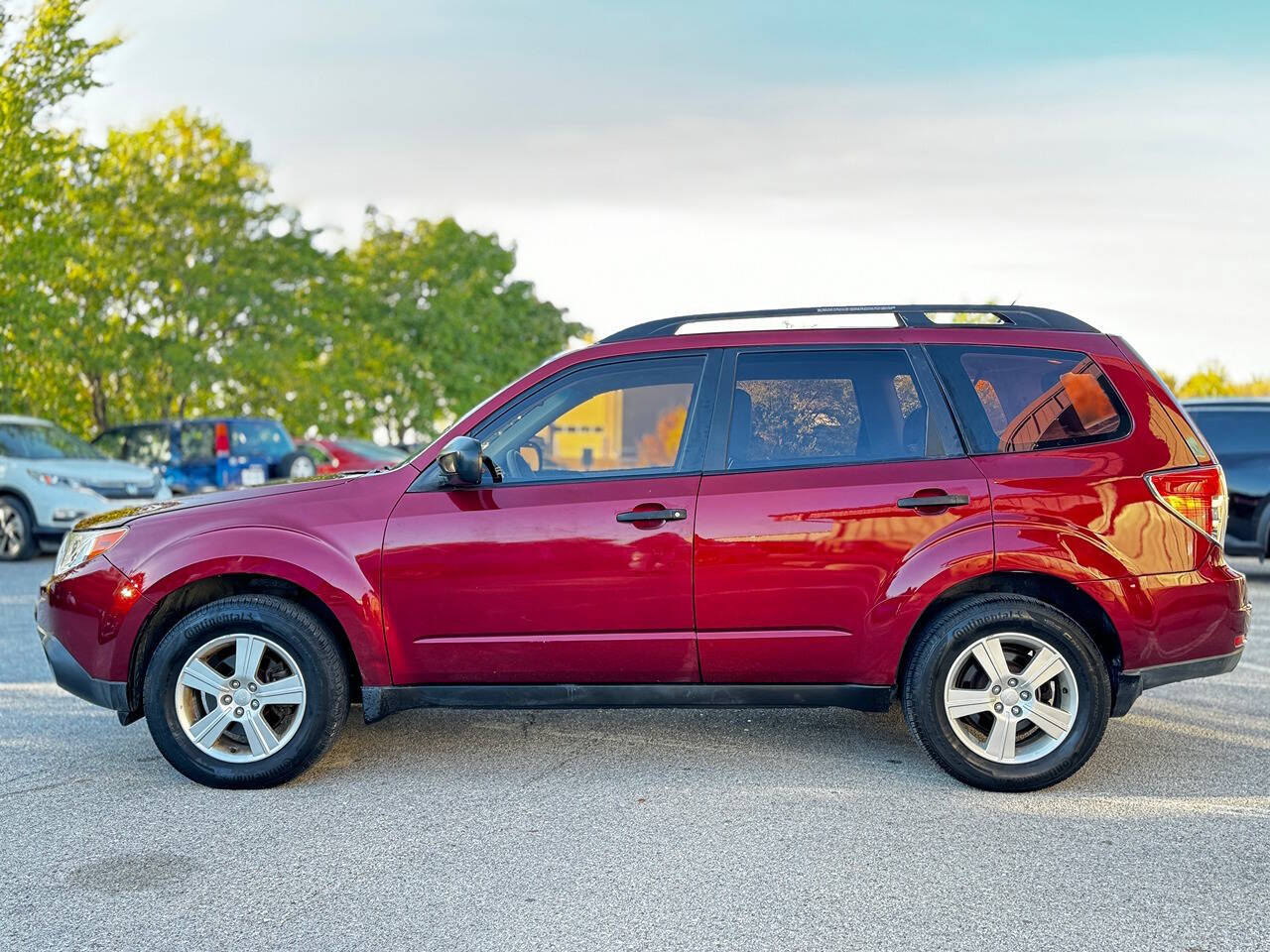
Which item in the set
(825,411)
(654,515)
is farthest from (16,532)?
(825,411)

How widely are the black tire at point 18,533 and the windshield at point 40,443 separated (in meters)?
0.62

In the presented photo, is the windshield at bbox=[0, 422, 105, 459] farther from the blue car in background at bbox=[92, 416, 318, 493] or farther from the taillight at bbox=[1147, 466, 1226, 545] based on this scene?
the taillight at bbox=[1147, 466, 1226, 545]

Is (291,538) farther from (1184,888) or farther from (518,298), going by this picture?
(518,298)

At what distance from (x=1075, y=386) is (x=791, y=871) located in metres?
2.37

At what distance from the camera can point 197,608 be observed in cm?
523

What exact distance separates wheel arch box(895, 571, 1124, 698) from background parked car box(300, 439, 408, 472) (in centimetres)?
1857

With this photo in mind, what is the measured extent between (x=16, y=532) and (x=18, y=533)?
36 millimetres

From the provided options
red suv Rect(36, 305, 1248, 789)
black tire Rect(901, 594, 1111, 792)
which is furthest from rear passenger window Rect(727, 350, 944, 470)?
black tire Rect(901, 594, 1111, 792)

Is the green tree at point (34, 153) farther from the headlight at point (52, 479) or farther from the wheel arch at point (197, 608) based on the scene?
the wheel arch at point (197, 608)

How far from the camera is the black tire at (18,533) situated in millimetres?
14055

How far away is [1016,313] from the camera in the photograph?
17.3 ft

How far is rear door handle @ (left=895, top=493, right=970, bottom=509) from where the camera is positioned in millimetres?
4914

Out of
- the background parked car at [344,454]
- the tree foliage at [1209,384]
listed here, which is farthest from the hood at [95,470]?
the tree foliage at [1209,384]

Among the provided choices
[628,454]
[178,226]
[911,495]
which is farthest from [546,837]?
[178,226]
